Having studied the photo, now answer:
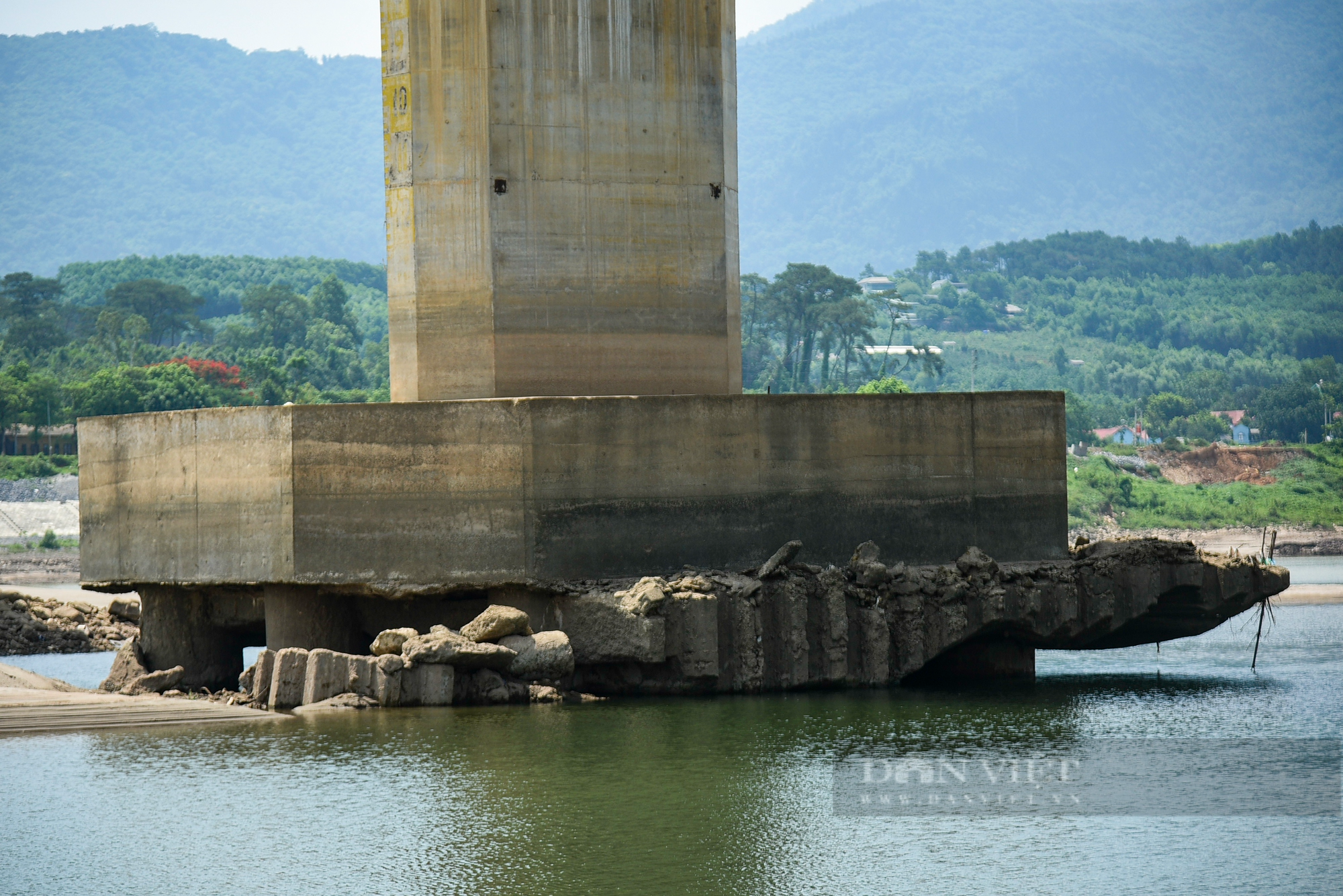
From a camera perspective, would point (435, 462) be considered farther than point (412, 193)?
No

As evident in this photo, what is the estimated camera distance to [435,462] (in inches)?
720

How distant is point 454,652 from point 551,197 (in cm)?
566

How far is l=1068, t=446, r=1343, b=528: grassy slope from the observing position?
87.2m

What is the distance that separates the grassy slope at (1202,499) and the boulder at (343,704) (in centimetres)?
7012

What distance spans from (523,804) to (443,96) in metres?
9.78

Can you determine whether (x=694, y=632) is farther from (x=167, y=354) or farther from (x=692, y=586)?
(x=167, y=354)

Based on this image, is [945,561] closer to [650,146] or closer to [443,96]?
[650,146]

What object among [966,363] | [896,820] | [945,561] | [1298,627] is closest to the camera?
[896,820]

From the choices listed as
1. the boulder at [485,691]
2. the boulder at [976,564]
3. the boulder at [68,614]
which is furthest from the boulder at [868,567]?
the boulder at [68,614]

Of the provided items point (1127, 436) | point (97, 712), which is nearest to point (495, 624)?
point (97, 712)

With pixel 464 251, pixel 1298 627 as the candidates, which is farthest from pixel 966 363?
pixel 464 251

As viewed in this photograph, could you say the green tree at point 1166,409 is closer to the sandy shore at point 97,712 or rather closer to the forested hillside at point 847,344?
the forested hillside at point 847,344

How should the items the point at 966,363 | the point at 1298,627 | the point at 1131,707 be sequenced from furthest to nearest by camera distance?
the point at 966,363
the point at 1298,627
the point at 1131,707

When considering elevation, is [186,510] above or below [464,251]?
below
